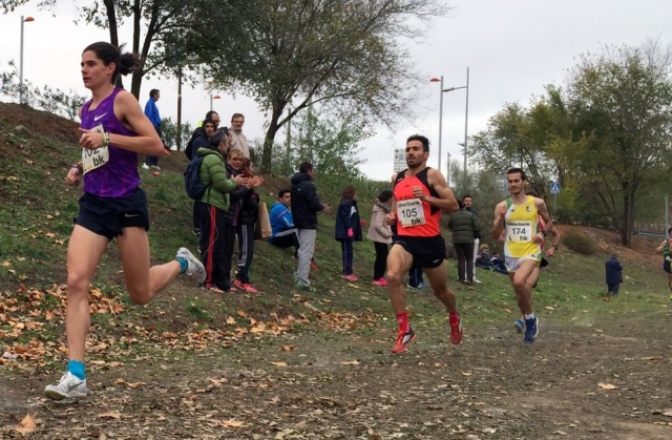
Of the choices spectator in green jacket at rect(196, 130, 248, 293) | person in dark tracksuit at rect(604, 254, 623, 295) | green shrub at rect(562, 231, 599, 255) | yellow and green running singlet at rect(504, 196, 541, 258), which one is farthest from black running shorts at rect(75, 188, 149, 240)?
green shrub at rect(562, 231, 599, 255)

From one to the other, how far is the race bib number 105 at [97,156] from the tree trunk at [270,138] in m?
22.8

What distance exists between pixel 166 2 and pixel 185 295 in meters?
12.7

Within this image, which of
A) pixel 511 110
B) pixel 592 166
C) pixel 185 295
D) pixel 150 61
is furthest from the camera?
pixel 511 110

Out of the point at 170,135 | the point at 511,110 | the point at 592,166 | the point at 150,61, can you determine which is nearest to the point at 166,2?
the point at 150,61

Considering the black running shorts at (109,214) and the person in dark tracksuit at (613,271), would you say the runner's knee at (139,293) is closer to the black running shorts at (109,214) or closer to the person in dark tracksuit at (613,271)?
the black running shorts at (109,214)

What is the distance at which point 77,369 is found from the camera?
5.61 meters

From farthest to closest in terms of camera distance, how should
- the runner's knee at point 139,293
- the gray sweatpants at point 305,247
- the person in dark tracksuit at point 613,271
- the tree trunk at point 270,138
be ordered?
the tree trunk at point 270,138, the person in dark tracksuit at point 613,271, the gray sweatpants at point 305,247, the runner's knee at point 139,293

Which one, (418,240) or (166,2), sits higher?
(166,2)

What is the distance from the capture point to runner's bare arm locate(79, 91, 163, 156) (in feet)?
19.0

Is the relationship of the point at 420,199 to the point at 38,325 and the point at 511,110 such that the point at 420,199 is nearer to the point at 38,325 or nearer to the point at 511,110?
the point at 38,325

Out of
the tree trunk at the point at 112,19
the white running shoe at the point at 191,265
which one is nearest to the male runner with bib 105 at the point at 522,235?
the white running shoe at the point at 191,265

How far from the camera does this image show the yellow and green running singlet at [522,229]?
10.9 metres

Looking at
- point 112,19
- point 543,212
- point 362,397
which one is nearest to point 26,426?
point 362,397

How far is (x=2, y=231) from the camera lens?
12.8 metres
